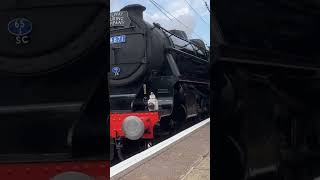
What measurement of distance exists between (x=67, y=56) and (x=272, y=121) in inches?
35.0

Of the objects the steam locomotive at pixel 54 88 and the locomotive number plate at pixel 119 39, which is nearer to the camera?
the steam locomotive at pixel 54 88

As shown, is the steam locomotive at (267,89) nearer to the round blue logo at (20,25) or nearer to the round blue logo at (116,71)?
the round blue logo at (20,25)

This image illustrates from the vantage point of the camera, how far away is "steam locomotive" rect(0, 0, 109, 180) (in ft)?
5.36

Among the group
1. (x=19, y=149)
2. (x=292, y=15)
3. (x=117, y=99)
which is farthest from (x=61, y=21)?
(x=117, y=99)

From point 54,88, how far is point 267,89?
0.88m

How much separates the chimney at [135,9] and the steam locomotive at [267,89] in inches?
385

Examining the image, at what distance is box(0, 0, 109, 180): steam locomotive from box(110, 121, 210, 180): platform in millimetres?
4123

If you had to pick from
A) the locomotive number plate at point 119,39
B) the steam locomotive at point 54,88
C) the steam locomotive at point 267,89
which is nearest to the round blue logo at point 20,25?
the steam locomotive at point 54,88

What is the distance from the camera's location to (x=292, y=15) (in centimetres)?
155

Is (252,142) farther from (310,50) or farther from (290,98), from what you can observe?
(310,50)

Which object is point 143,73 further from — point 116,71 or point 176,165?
point 176,165

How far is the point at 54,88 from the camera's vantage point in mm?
1653

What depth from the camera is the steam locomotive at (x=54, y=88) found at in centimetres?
163

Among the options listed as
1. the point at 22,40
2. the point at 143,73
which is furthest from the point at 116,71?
the point at 22,40
